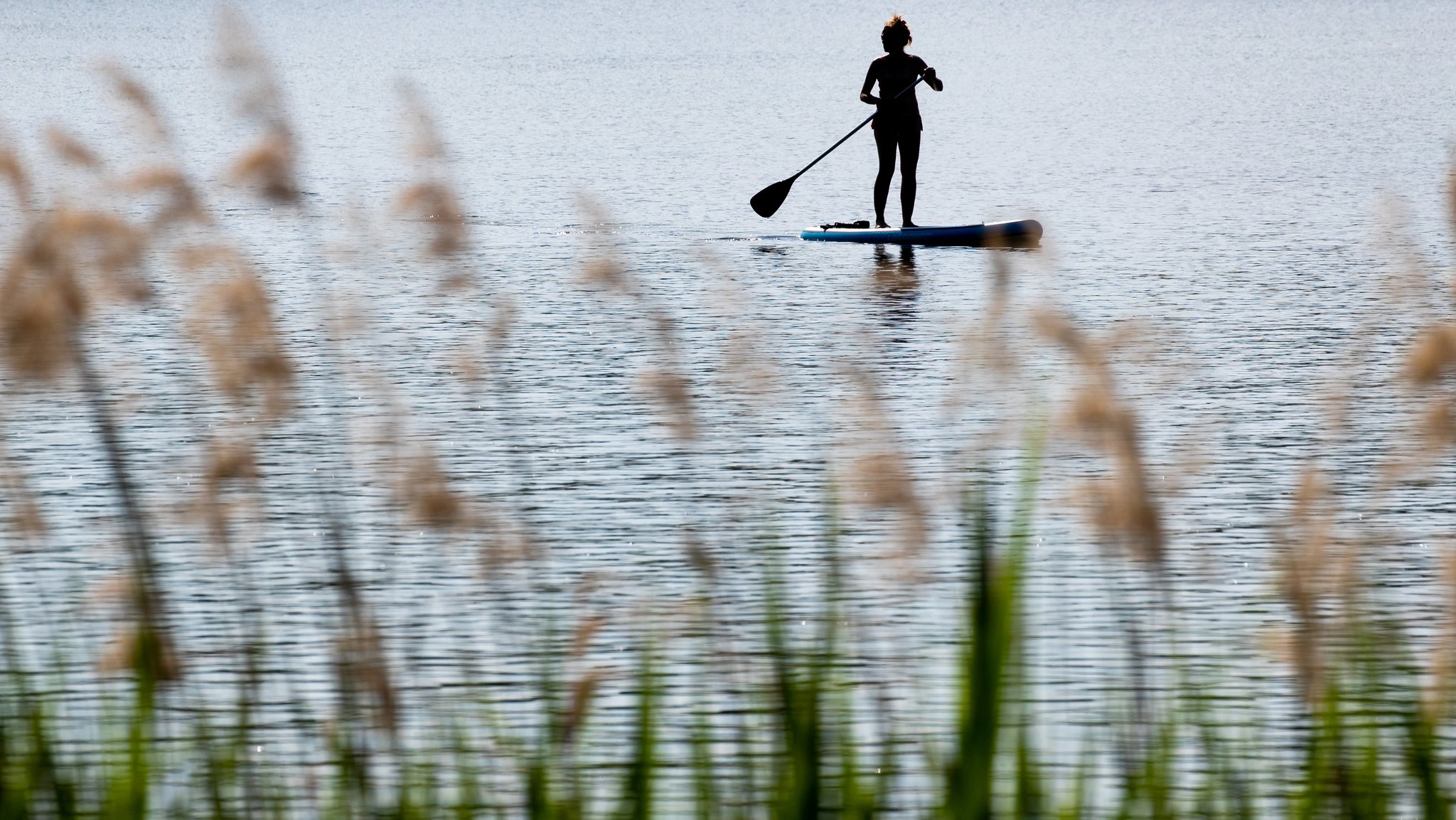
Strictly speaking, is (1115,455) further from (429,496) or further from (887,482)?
(429,496)

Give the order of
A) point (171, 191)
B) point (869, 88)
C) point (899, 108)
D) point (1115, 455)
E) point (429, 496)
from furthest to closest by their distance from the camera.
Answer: point (899, 108), point (869, 88), point (171, 191), point (429, 496), point (1115, 455)

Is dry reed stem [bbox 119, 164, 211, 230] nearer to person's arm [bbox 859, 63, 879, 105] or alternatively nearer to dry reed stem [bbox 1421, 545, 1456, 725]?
dry reed stem [bbox 1421, 545, 1456, 725]

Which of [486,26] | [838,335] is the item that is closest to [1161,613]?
[838,335]

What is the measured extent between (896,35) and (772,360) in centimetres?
1499

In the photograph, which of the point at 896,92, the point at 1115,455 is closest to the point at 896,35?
the point at 896,92

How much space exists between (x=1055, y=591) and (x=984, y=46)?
230 ft

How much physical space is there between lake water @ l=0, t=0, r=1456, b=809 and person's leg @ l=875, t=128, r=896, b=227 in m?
1.16

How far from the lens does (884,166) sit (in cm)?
2020

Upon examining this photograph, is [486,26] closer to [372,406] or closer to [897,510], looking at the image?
[372,406]

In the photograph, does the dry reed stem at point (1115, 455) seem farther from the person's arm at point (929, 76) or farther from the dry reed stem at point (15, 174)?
the person's arm at point (929, 76)

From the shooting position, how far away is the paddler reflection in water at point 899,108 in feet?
64.4

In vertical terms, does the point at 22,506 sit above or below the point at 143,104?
below

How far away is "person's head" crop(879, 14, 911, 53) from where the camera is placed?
63.2ft

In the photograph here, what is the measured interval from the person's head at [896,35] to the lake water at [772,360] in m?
1.90
